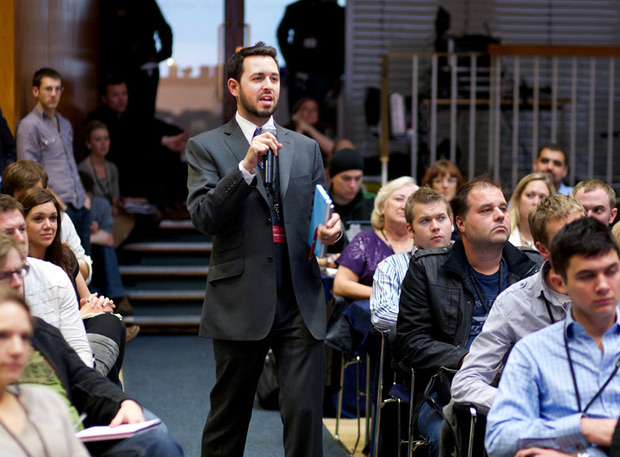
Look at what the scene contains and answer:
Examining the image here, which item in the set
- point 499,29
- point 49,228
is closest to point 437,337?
point 49,228

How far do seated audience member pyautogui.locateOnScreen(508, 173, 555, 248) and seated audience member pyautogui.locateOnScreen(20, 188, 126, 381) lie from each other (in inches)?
90.7

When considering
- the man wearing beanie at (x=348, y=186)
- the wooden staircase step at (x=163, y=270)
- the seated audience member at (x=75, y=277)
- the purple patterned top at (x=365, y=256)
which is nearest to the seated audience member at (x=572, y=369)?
the seated audience member at (x=75, y=277)

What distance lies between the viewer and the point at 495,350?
2.46m

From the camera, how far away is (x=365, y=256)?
436 cm

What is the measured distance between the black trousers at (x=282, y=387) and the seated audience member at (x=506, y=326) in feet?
1.65

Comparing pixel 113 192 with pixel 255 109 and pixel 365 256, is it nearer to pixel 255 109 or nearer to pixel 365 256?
pixel 365 256

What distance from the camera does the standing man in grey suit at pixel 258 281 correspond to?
109 inches

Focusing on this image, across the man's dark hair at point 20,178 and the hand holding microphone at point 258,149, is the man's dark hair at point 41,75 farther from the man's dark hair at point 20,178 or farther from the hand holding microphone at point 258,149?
the hand holding microphone at point 258,149

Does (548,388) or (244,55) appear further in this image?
(244,55)

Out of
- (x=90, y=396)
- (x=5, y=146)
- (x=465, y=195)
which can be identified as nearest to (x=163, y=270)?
(x=5, y=146)

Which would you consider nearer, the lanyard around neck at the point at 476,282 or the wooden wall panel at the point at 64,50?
the lanyard around neck at the point at 476,282

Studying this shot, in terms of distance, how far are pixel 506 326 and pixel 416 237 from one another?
130 cm

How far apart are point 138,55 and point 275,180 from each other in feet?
20.5

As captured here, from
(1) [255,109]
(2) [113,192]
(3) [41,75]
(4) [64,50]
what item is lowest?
(2) [113,192]
